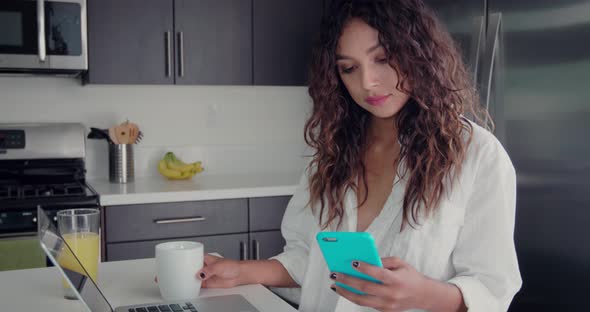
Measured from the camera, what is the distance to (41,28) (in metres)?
2.76

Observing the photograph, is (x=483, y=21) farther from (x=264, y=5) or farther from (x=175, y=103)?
(x=175, y=103)

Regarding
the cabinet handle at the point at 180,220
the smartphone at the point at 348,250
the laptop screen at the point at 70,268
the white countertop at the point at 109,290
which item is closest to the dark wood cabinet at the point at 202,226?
the cabinet handle at the point at 180,220

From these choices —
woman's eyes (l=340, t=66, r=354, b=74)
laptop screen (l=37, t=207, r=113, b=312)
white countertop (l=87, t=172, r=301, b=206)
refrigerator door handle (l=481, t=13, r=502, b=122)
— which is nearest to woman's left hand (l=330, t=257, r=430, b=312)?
laptop screen (l=37, t=207, r=113, b=312)

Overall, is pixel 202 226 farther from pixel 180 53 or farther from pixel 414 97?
pixel 414 97

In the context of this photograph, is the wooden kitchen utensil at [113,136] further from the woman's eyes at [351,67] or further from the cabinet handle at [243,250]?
the woman's eyes at [351,67]

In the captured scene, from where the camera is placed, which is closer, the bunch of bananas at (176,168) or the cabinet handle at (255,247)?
the cabinet handle at (255,247)

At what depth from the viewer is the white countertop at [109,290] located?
117 cm

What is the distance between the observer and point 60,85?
314 cm

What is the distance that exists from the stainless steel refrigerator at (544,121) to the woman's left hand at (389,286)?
117 centimetres

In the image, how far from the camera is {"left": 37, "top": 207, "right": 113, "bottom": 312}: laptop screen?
93 cm

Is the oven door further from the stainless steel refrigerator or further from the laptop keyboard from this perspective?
the stainless steel refrigerator

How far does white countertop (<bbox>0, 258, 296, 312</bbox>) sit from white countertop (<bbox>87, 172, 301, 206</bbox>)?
4.15ft

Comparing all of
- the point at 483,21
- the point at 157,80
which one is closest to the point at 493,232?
the point at 483,21

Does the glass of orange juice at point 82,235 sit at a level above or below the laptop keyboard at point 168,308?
above
